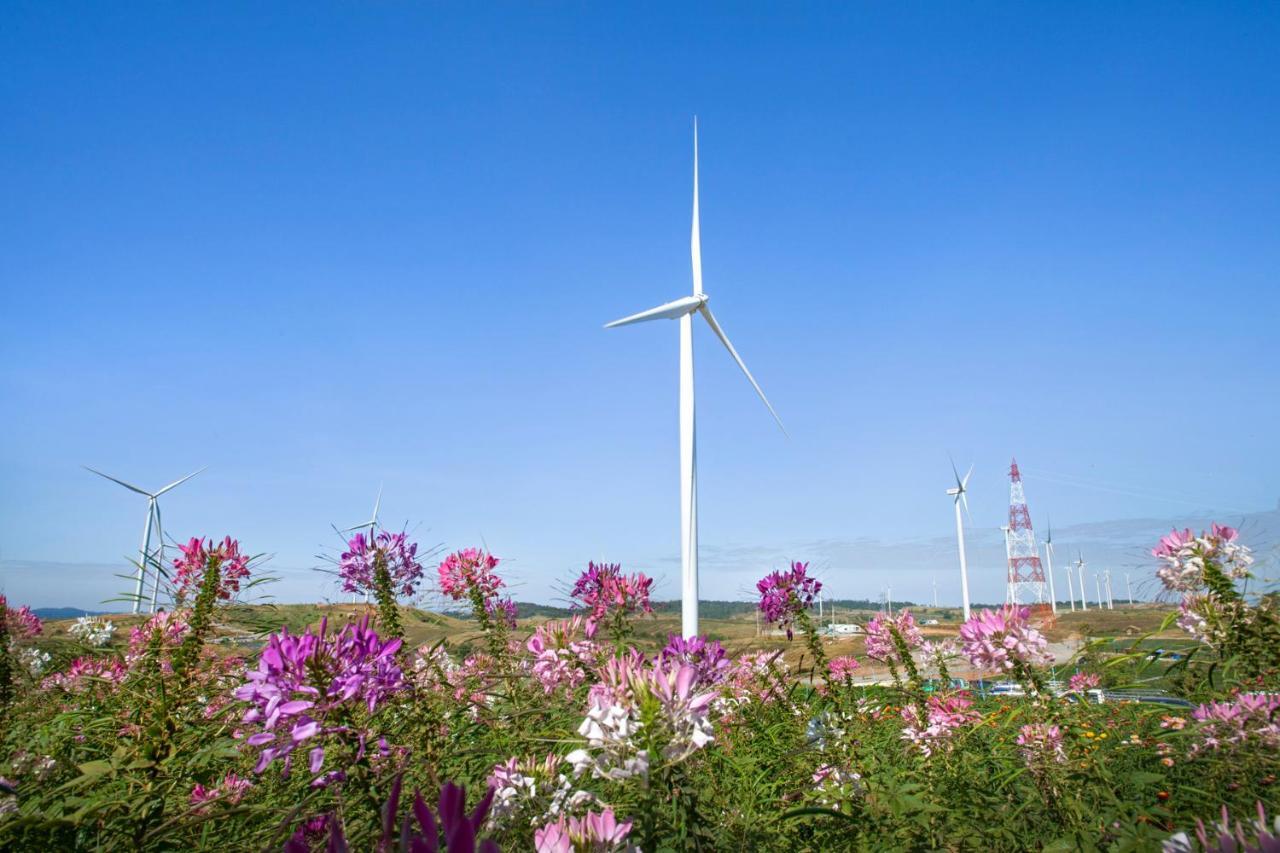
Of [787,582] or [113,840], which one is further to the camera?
[787,582]

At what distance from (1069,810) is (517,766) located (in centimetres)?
234

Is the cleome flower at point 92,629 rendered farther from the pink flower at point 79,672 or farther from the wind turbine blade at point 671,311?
the wind turbine blade at point 671,311

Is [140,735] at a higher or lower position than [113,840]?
higher

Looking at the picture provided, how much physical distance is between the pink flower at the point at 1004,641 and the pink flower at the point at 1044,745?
0.33 m

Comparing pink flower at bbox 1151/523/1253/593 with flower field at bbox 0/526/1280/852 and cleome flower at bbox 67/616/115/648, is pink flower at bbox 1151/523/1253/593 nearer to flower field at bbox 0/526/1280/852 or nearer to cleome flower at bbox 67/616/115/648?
flower field at bbox 0/526/1280/852

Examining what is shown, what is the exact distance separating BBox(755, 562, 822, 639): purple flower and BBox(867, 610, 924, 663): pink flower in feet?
4.23

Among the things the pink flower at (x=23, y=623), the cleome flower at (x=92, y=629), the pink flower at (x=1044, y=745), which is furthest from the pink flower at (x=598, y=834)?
the cleome flower at (x=92, y=629)

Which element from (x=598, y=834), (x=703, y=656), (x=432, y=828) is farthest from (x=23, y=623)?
(x=432, y=828)

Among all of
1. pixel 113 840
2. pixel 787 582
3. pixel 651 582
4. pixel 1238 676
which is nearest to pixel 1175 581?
pixel 1238 676

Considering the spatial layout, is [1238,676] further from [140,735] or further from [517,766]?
[140,735]

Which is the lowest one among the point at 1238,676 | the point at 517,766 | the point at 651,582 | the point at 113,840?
the point at 113,840

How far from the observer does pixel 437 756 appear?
2842 mm

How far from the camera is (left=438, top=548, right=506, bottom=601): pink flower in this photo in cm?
435

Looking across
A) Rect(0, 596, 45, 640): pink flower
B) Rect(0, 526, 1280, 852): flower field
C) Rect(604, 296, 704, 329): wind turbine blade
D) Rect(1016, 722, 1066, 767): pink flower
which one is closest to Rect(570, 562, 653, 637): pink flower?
Rect(0, 526, 1280, 852): flower field
